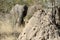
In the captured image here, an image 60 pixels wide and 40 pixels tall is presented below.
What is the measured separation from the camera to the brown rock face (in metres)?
5.27

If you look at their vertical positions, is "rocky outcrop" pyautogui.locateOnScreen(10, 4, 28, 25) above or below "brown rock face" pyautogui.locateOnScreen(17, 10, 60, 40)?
below

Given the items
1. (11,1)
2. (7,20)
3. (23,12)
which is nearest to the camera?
(23,12)

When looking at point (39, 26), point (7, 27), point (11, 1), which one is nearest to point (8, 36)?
point (7, 27)

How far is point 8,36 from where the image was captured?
26.7ft

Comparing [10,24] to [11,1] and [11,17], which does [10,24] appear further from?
[11,1]

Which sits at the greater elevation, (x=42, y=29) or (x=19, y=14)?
(x=42, y=29)

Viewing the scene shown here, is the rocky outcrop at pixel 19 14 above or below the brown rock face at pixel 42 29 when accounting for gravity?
below

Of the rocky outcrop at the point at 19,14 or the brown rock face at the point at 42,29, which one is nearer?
the brown rock face at the point at 42,29

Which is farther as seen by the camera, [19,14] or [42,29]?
[19,14]

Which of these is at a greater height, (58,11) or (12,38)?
(58,11)

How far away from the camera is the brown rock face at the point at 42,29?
17.3 ft

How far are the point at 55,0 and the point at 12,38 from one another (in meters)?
2.78

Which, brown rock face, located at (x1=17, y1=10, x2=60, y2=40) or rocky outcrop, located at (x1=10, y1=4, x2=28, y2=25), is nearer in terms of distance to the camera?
brown rock face, located at (x1=17, y1=10, x2=60, y2=40)

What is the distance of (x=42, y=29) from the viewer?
18.2 ft
